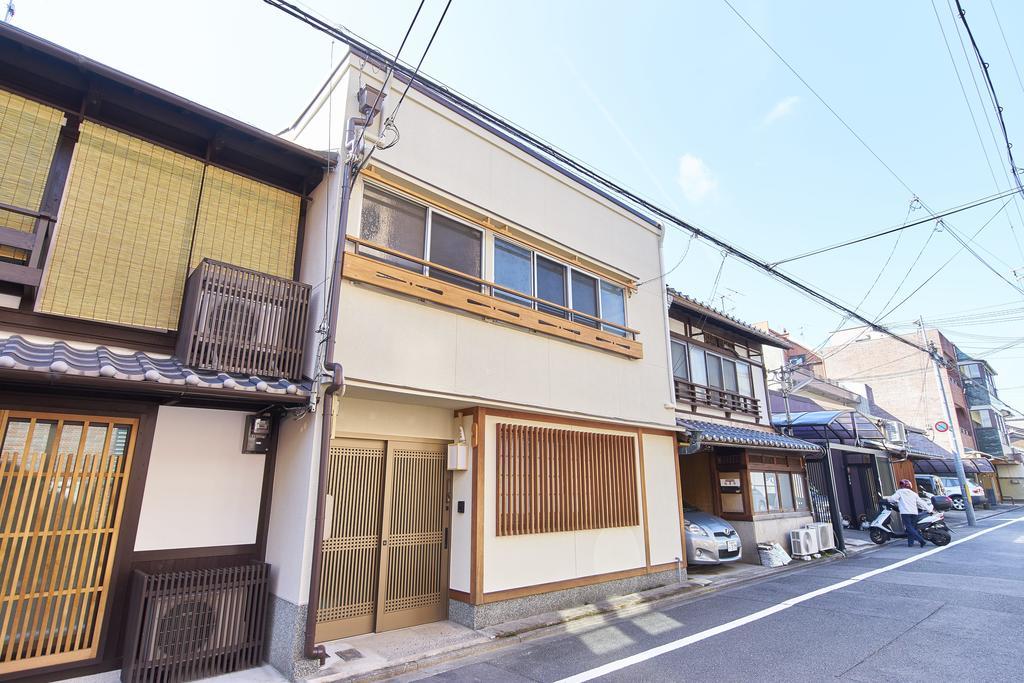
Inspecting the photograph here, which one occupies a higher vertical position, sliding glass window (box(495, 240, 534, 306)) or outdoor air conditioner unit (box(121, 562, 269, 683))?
sliding glass window (box(495, 240, 534, 306))

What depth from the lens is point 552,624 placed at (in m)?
6.31

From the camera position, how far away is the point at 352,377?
5.43 m

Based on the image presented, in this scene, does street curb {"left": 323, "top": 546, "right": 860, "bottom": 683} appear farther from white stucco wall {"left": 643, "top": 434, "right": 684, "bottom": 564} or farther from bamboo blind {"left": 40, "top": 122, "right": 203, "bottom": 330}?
bamboo blind {"left": 40, "top": 122, "right": 203, "bottom": 330}

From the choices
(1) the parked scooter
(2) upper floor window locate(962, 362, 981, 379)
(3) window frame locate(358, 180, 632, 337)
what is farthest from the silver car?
(2) upper floor window locate(962, 362, 981, 379)

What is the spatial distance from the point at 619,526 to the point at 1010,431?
62.1m

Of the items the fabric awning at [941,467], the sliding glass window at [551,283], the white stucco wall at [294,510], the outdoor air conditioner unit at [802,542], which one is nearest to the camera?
the white stucco wall at [294,510]

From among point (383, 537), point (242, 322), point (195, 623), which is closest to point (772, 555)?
point (383, 537)

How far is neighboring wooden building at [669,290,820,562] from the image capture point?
11078mm

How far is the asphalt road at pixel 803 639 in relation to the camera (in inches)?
190

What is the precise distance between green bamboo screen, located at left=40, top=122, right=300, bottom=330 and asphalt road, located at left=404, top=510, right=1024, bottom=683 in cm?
486

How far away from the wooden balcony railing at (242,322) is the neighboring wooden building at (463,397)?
1.82ft

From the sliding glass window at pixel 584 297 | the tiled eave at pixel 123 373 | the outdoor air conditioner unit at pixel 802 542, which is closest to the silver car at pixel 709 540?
the outdoor air conditioner unit at pixel 802 542

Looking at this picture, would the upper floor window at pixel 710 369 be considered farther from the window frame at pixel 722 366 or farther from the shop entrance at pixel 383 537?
the shop entrance at pixel 383 537

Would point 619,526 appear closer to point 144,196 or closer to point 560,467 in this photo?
point 560,467
